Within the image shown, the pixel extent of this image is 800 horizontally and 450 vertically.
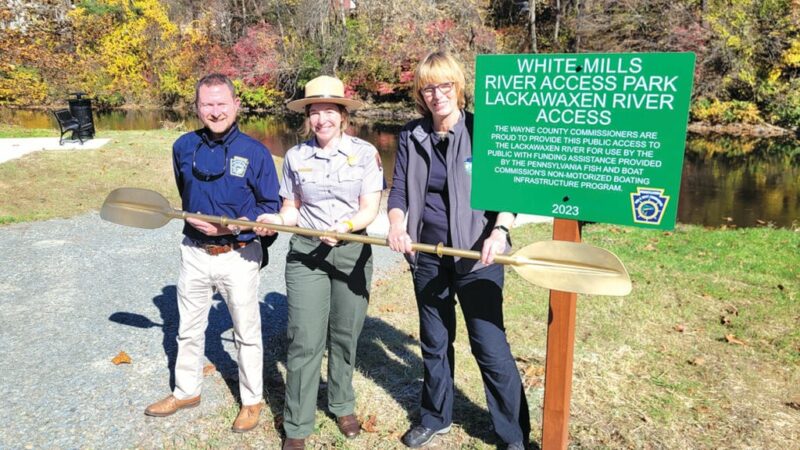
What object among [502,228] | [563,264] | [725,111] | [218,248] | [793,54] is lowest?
[218,248]

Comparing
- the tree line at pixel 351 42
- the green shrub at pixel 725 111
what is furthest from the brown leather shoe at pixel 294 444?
the green shrub at pixel 725 111

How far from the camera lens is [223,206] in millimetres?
3309

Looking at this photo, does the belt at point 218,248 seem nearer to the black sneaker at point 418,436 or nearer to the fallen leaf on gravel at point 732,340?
the black sneaker at point 418,436

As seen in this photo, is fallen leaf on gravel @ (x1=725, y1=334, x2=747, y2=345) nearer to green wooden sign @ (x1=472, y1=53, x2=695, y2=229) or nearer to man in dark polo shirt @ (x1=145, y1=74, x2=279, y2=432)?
green wooden sign @ (x1=472, y1=53, x2=695, y2=229)

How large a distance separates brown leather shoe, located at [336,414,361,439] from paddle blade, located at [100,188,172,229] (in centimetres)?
157

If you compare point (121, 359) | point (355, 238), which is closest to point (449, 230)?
point (355, 238)

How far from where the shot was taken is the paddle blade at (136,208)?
141 inches

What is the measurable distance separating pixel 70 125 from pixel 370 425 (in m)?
13.4

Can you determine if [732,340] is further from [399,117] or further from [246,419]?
[399,117]

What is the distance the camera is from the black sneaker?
11.1 ft

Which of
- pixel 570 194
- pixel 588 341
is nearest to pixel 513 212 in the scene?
pixel 570 194

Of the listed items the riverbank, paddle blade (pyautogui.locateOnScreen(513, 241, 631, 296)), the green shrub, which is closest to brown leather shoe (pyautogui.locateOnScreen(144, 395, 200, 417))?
paddle blade (pyautogui.locateOnScreen(513, 241, 631, 296))

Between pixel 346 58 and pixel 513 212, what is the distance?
3261 centimetres

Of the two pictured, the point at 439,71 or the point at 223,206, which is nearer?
the point at 439,71
